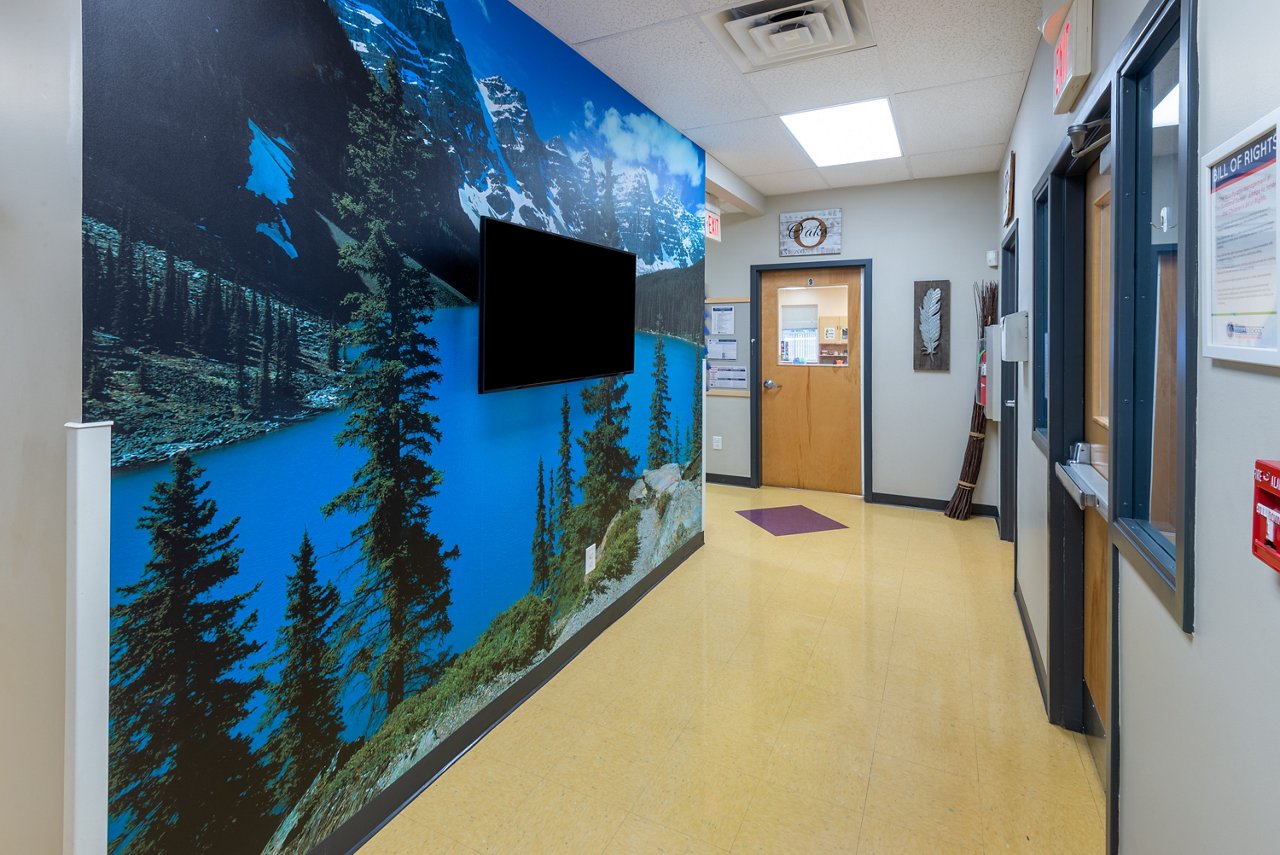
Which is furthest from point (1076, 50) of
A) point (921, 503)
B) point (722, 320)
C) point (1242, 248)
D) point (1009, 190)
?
point (722, 320)

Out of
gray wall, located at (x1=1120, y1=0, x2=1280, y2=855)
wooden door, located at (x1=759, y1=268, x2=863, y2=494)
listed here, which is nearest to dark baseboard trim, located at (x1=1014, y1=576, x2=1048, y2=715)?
gray wall, located at (x1=1120, y1=0, x2=1280, y2=855)

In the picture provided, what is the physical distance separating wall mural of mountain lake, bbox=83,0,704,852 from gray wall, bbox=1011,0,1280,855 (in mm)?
1766

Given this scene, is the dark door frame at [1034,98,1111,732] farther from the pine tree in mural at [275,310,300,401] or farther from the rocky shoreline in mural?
the pine tree in mural at [275,310,300,401]

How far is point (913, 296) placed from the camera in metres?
5.32

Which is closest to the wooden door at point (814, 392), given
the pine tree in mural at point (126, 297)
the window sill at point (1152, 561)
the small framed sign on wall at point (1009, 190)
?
the small framed sign on wall at point (1009, 190)

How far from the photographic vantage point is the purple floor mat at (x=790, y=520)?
15.7 ft

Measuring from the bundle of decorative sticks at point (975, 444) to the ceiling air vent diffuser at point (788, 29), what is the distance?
2.69 metres

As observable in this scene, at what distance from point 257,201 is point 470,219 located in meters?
0.76

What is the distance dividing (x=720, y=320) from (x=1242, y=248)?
519cm

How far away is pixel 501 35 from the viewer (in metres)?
2.37

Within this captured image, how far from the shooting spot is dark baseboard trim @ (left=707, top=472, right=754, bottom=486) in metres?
6.12

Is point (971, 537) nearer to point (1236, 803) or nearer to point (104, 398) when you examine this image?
point (1236, 803)

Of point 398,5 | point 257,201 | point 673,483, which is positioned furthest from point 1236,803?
point 673,483

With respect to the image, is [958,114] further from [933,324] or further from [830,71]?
[933,324]
